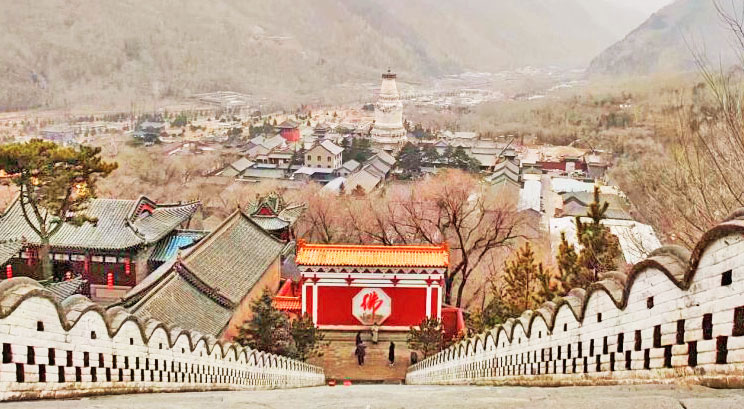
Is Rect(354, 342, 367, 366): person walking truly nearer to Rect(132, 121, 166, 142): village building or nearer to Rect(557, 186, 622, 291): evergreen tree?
Rect(557, 186, 622, 291): evergreen tree

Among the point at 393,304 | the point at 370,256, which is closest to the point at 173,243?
the point at 370,256

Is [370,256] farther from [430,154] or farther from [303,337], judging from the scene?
[430,154]

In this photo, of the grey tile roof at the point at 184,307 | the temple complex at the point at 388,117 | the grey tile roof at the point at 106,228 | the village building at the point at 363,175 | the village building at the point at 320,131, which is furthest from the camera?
the village building at the point at 320,131

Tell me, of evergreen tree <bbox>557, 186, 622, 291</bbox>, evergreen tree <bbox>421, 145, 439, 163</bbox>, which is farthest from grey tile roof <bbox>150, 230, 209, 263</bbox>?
evergreen tree <bbox>421, 145, 439, 163</bbox>

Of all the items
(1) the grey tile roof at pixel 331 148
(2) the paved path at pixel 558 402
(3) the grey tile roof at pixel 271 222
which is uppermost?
(1) the grey tile roof at pixel 331 148

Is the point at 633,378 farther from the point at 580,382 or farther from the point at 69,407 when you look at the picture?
the point at 69,407

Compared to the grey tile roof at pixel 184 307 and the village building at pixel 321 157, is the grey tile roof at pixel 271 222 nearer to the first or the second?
the grey tile roof at pixel 184 307

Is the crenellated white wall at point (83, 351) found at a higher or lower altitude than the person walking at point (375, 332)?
higher

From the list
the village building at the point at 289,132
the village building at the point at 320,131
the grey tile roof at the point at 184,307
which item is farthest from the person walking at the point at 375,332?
the village building at the point at 289,132
